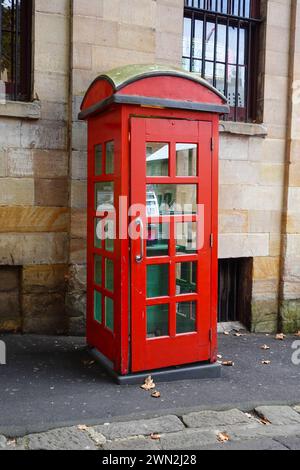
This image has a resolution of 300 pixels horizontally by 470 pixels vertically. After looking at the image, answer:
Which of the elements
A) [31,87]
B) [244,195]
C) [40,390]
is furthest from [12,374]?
[244,195]

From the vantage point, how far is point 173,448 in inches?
148

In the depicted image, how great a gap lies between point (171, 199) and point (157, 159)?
412mm

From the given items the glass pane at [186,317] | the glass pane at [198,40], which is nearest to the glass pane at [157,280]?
the glass pane at [186,317]

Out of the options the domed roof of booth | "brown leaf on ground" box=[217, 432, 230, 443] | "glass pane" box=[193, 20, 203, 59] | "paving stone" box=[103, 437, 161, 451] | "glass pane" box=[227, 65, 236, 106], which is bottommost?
"brown leaf on ground" box=[217, 432, 230, 443]

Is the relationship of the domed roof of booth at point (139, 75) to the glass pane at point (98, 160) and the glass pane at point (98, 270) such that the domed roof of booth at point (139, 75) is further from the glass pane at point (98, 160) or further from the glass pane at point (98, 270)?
the glass pane at point (98, 270)

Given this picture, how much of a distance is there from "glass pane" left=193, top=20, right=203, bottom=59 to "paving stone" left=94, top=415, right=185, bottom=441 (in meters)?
4.83

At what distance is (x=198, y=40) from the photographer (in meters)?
7.02

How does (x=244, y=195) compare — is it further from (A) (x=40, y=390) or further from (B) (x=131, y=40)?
(A) (x=40, y=390)

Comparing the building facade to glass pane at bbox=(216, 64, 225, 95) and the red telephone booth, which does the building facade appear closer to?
glass pane at bbox=(216, 64, 225, 95)

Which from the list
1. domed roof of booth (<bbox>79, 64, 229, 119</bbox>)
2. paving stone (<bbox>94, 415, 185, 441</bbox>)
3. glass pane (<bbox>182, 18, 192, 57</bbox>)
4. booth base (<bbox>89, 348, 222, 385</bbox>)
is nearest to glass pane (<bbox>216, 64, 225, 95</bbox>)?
glass pane (<bbox>182, 18, 192, 57</bbox>)

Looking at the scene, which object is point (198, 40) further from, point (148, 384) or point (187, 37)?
point (148, 384)

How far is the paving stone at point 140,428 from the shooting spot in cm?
391

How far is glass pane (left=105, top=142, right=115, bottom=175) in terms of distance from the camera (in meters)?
4.93
